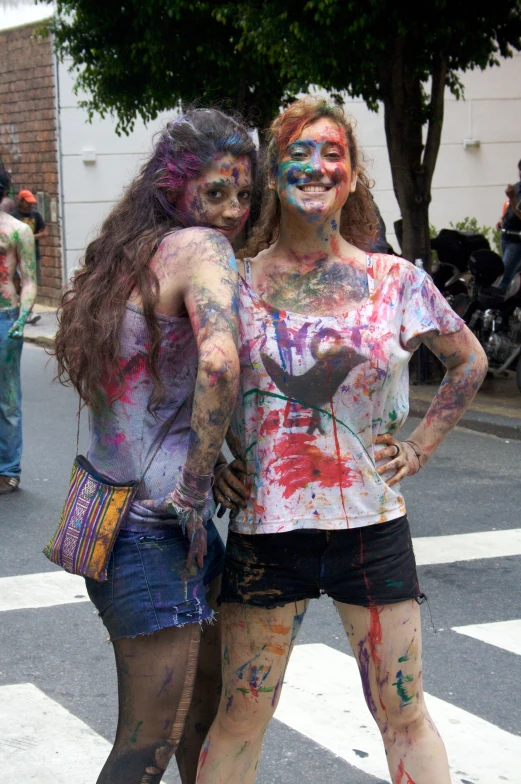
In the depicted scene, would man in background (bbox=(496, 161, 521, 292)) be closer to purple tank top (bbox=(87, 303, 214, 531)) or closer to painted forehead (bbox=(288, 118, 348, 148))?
painted forehead (bbox=(288, 118, 348, 148))

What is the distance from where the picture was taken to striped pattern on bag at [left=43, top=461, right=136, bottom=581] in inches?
104

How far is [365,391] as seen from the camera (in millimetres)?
2758

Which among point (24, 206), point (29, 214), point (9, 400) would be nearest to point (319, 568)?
point (9, 400)

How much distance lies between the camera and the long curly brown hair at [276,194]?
287 cm

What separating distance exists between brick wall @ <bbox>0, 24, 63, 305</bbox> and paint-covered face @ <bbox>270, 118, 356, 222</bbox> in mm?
16521

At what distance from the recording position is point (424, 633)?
16.3 feet

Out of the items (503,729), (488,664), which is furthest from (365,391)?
(488,664)

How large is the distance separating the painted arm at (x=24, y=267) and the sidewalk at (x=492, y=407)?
9.60 feet

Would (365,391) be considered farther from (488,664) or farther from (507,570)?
(507,570)

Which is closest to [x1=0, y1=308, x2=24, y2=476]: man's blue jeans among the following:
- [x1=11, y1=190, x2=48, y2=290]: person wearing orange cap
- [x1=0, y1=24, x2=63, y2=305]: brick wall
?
[x1=11, y1=190, x2=48, y2=290]: person wearing orange cap

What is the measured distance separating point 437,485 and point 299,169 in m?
5.16

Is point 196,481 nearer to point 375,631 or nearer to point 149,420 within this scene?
point 149,420

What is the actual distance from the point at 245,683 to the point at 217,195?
1.17 metres

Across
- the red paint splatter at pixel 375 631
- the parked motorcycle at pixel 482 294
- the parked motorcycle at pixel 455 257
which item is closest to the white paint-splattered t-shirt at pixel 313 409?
the red paint splatter at pixel 375 631
